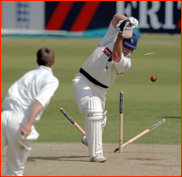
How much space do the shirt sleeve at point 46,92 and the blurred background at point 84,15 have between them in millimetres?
18234

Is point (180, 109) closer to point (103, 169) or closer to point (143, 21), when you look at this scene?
point (103, 169)

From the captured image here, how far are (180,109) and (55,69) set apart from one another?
744 cm

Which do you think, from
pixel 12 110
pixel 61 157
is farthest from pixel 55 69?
pixel 12 110

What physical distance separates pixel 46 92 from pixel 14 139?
19.9 inches

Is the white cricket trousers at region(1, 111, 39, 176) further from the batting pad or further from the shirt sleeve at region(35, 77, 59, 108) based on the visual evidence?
the batting pad

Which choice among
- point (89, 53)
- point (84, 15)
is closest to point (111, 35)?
point (89, 53)

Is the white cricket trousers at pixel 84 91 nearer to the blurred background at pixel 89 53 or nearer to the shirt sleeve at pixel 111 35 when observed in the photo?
the shirt sleeve at pixel 111 35

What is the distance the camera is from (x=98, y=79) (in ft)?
16.9

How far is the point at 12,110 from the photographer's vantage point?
3686mm

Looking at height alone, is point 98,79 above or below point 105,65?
below

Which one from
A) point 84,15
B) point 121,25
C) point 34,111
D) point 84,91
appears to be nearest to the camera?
point 34,111

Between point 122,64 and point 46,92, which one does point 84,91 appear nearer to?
point 122,64

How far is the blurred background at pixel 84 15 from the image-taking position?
21.6 m

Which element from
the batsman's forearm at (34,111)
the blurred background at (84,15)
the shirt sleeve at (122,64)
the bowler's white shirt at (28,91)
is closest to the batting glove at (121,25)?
the shirt sleeve at (122,64)
